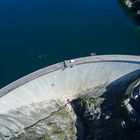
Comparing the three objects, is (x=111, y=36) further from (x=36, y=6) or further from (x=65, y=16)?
(x=36, y=6)

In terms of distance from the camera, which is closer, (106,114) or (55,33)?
(106,114)

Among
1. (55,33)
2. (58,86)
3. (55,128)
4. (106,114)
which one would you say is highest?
(55,33)

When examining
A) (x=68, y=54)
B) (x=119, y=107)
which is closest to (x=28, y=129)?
(x=119, y=107)

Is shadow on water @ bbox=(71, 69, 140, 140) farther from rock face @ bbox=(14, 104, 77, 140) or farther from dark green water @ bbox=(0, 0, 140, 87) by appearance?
dark green water @ bbox=(0, 0, 140, 87)

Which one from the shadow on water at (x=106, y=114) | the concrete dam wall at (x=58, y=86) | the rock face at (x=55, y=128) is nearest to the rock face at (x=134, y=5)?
the concrete dam wall at (x=58, y=86)

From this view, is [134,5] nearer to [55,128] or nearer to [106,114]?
[106,114]

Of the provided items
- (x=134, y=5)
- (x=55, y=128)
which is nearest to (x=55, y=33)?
(x=134, y=5)

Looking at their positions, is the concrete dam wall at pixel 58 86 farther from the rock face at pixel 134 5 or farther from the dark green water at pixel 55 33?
the rock face at pixel 134 5
